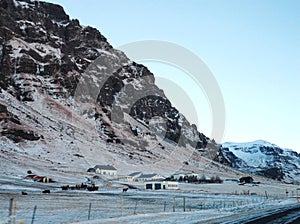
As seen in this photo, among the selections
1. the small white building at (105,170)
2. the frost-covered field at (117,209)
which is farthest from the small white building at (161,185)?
the frost-covered field at (117,209)

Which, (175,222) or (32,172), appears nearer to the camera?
(175,222)

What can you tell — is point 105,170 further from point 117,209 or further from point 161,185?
point 117,209

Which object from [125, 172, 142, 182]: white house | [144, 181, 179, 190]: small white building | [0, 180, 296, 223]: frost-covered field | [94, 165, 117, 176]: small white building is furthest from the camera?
[94, 165, 117, 176]: small white building

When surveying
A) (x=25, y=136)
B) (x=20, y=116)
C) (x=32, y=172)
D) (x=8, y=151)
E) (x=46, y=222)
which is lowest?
(x=46, y=222)

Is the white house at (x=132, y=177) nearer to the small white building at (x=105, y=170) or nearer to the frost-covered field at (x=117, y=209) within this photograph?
the small white building at (x=105, y=170)

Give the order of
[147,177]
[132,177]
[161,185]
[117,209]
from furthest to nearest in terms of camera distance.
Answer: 1. [132,177]
2. [147,177]
3. [161,185]
4. [117,209]

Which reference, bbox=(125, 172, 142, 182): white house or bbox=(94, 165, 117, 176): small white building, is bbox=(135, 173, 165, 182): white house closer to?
bbox=(125, 172, 142, 182): white house

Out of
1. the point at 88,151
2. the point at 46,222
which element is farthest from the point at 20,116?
the point at 46,222

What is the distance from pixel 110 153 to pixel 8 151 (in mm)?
64569

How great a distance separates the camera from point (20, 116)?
586ft

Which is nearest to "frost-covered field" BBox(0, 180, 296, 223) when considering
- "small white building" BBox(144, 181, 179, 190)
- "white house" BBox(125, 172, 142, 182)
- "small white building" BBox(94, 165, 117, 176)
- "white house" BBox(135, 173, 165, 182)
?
"small white building" BBox(144, 181, 179, 190)

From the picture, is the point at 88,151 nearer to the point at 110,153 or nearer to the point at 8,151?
the point at 110,153

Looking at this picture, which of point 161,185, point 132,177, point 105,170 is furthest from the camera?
point 105,170

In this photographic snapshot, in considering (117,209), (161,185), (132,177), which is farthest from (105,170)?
(117,209)
